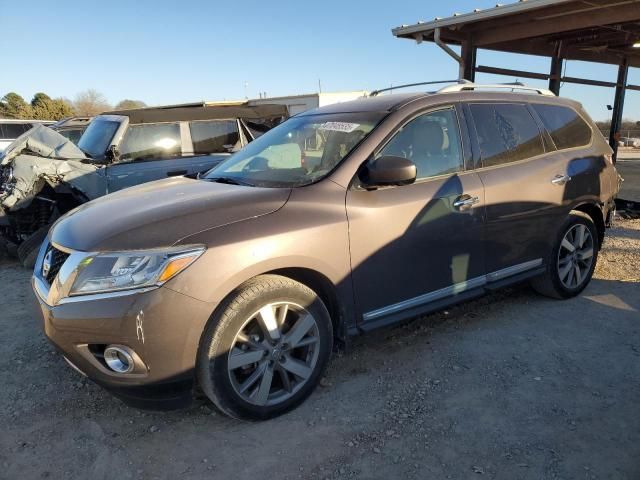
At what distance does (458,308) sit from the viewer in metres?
4.32

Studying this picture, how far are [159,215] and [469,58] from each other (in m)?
9.34

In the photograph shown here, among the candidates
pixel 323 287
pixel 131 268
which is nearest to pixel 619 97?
pixel 323 287

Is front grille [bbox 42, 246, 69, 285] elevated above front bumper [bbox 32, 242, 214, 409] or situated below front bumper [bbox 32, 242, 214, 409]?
above

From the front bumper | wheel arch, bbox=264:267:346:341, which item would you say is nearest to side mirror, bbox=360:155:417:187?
wheel arch, bbox=264:267:346:341

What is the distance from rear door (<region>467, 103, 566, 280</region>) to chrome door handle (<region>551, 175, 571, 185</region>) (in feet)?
0.08

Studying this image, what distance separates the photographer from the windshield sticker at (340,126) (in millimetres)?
3303

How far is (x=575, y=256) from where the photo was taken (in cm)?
438

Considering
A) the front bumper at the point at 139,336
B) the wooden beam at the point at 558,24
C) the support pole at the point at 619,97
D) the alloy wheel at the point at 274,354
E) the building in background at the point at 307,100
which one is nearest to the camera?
the front bumper at the point at 139,336

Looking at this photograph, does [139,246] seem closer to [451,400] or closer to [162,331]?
[162,331]

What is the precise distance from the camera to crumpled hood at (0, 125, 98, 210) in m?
5.77

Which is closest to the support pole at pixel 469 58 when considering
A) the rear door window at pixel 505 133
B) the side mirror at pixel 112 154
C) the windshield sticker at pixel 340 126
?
the rear door window at pixel 505 133

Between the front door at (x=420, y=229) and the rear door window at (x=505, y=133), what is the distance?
0.25 m

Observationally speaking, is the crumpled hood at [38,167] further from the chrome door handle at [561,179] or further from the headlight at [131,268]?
the chrome door handle at [561,179]

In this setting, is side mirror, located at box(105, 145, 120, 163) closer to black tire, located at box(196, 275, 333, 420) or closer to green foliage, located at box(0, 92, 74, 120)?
black tire, located at box(196, 275, 333, 420)
